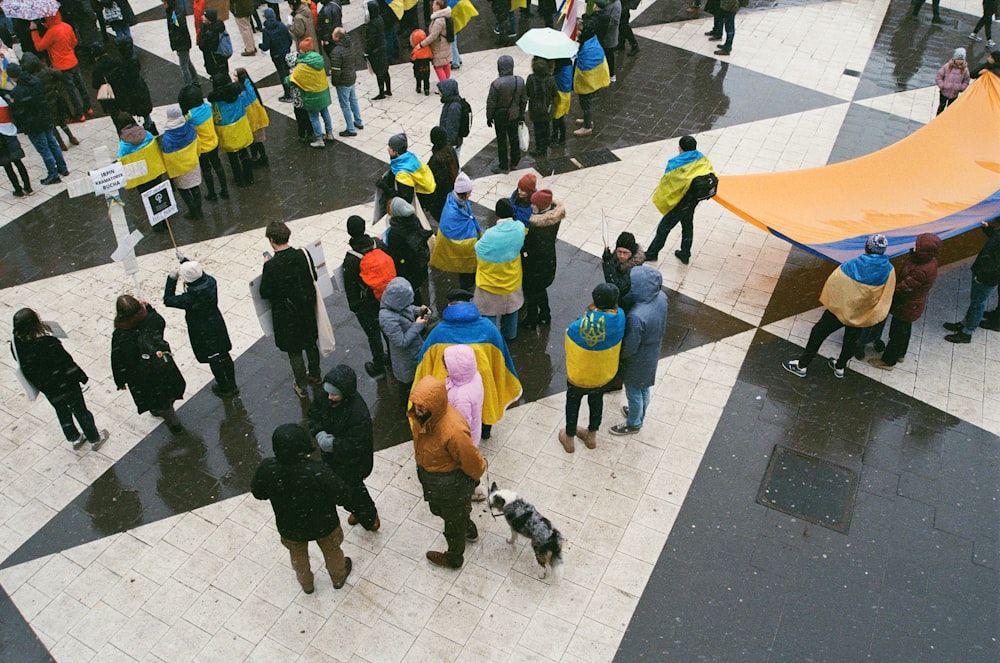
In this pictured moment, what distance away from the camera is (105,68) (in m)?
11.5

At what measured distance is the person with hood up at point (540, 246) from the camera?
7.70 meters

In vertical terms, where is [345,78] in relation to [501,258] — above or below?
Answer: above

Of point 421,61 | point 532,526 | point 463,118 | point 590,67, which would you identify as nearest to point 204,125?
point 463,118

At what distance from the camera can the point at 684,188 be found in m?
8.88

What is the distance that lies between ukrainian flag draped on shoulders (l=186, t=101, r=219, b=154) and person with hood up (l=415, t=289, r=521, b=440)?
5326mm

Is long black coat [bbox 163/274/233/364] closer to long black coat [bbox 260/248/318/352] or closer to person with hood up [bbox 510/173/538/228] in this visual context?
long black coat [bbox 260/248/318/352]

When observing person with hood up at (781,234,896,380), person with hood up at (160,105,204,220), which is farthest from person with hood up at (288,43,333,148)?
person with hood up at (781,234,896,380)

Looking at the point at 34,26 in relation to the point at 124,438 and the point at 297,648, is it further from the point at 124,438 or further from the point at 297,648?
the point at 297,648

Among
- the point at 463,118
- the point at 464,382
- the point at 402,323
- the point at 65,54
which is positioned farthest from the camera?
the point at 65,54

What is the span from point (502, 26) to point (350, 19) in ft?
10.1

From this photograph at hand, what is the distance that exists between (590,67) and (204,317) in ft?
22.6

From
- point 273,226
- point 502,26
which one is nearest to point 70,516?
point 273,226

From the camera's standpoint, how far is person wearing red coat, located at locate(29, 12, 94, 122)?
12430mm

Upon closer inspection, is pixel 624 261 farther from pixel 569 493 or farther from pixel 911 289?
pixel 911 289
